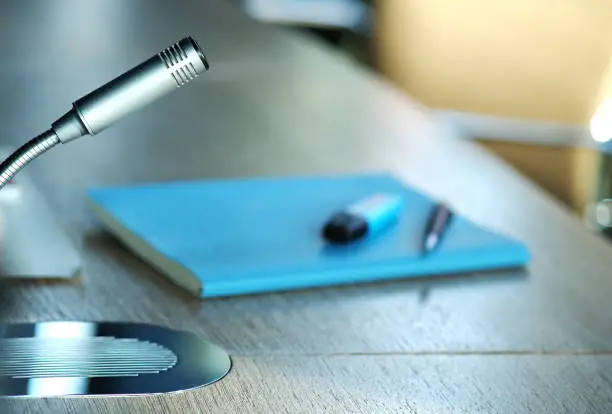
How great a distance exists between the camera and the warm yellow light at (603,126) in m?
2.64

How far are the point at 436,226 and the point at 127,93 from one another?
0.48 metres

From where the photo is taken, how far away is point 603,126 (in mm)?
2713

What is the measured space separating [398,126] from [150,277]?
28.2 inches

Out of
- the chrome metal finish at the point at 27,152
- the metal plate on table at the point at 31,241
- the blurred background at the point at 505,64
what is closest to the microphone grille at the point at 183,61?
the chrome metal finish at the point at 27,152

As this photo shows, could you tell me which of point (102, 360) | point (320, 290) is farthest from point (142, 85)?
point (320, 290)

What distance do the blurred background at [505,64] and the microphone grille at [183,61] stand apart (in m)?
1.97

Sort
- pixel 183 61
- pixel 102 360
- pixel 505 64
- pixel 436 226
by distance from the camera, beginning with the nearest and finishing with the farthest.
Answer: pixel 183 61 < pixel 102 360 < pixel 436 226 < pixel 505 64

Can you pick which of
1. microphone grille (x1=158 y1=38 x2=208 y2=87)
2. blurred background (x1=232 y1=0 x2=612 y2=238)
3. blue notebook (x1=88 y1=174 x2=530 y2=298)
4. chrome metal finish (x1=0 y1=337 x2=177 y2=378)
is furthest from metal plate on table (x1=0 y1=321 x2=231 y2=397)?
blurred background (x1=232 y1=0 x2=612 y2=238)

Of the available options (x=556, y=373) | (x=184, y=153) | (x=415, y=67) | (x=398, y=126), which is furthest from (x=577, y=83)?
(x=556, y=373)

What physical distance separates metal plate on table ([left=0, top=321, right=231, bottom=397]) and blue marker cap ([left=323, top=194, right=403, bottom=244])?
230 millimetres

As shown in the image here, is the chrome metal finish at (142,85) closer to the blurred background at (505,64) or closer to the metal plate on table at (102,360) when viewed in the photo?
the metal plate on table at (102,360)

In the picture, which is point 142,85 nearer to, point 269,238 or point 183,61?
point 183,61

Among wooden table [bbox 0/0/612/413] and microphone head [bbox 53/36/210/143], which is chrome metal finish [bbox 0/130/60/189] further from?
wooden table [bbox 0/0/612/413]

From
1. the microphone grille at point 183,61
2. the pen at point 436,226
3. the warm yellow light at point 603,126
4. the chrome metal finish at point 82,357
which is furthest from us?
the warm yellow light at point 603,126
